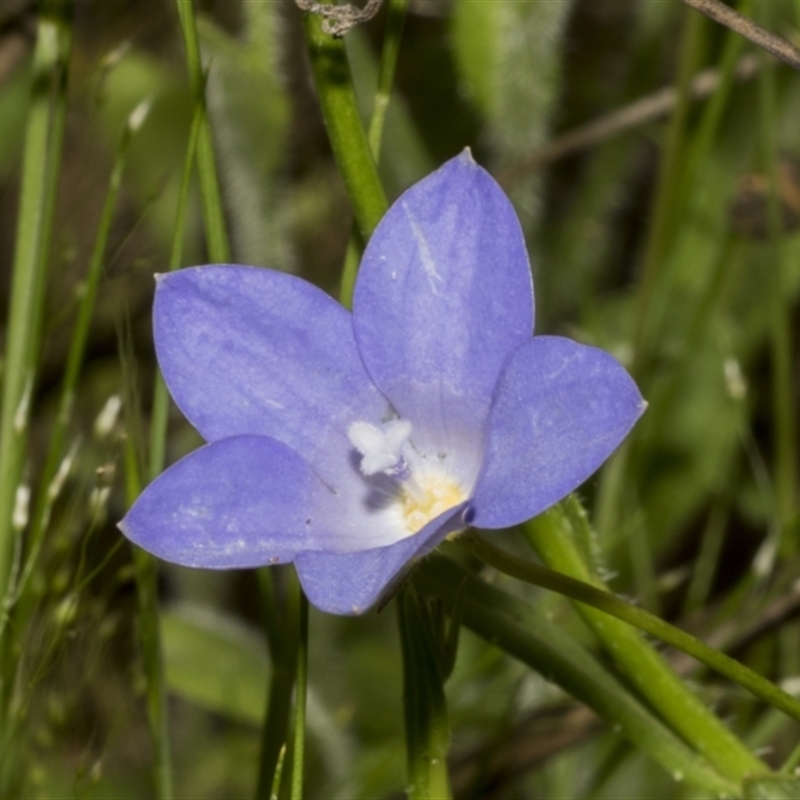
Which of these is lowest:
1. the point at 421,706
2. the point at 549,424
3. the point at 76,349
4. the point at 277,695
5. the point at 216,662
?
the point at 216,662

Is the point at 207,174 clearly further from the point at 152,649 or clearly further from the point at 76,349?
the point at 152,649

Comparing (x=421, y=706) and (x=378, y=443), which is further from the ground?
(x=378, y=443)

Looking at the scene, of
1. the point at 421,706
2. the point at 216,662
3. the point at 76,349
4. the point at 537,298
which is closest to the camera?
the point at 421,706

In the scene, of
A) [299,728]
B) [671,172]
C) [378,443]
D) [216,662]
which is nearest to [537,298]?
[671,172]

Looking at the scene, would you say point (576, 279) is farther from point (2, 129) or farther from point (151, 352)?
point (2, 129)

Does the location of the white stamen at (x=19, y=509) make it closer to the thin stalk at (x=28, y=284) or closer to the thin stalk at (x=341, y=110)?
the thin stalk at (x=28, y=284)

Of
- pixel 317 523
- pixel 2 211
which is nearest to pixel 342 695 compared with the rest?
pixel 317 523

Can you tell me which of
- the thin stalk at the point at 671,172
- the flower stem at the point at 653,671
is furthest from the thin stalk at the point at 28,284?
the thin stalk at the point at 671,172

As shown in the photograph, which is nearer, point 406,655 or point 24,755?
point 406,655
